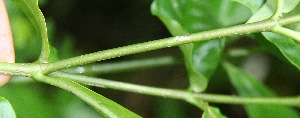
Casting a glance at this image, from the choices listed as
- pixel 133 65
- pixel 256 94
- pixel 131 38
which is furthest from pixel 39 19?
pixel 131 38

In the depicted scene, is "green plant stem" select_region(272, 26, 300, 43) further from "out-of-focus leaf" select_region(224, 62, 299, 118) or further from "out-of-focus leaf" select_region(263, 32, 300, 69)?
"out-of-focus leaf" select_region(224, 62, 299, 118)

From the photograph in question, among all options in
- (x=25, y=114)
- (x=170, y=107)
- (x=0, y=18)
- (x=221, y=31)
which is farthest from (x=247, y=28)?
(x=170, y=107)

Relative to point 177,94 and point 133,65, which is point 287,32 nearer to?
point 177,94

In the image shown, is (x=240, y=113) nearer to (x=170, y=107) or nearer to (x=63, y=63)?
(x=170, y=107)

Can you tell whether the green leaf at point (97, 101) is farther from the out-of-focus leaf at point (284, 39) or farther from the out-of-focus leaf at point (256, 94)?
the out-of-focus leaf at point (256, 94)

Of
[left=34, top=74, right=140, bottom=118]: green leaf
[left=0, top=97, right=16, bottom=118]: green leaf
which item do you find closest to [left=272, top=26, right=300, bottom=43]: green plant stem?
[left=34, top=74, right=140, bottom=118]: green leaf

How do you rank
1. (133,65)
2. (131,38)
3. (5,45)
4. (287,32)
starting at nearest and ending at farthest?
1. (287,32)
2. (5,45)
3. (133,65)
4. (131,38)
